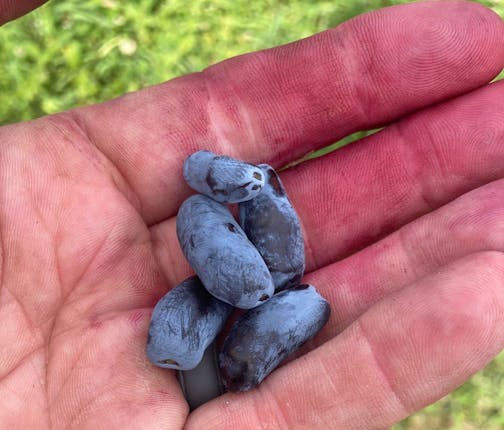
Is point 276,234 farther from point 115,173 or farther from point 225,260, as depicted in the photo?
point 115,173

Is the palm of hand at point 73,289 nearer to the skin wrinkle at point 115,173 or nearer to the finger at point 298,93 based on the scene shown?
the skin wrinkle at point 115,173

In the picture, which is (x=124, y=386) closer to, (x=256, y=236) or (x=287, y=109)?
(x=256, y=236)

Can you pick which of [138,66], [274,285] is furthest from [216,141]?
[138,66]

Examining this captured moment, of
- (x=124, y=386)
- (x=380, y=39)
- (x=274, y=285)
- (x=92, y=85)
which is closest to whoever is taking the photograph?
(x=124, y=386)

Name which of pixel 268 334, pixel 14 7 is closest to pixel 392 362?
pixel 268 334

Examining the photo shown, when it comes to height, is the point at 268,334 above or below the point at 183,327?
below

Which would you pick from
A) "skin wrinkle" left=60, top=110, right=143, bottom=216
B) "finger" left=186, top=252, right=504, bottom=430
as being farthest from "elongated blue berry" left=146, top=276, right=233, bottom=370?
"skin wrinkle" left=60, top=110, right=143, bottom=216

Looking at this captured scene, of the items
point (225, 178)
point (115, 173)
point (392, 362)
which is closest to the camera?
point (392, 362)

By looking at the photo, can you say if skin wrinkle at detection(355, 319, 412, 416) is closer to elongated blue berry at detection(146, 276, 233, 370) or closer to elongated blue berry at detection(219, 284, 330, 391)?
elongated blue berry at detection(219, 284, 330, 391)
